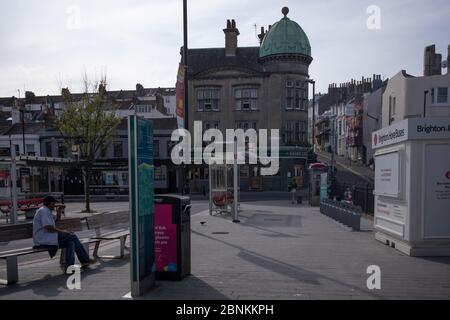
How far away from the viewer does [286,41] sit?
3600 cm

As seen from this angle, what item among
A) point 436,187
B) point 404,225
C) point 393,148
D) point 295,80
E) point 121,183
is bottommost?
point 121,183

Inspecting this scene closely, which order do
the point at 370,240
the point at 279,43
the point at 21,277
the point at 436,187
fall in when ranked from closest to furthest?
1. the point at 21,277
2. the point at 436,187
3. the point at 370,240
4. the point at 279,43

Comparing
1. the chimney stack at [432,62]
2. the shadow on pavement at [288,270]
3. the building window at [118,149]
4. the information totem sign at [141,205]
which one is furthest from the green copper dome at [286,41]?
the information totem sign at [141,205]

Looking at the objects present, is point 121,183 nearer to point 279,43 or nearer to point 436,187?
point 279,43

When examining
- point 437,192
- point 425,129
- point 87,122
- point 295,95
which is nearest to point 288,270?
point 437,192

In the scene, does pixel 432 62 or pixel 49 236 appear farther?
pixel 432 62

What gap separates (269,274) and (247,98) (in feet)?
105

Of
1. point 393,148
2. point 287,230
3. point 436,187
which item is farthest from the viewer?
point 287,230

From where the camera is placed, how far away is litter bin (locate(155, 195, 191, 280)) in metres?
6.20

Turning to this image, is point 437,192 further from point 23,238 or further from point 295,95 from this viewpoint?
point 295,95

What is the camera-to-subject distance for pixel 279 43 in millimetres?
36156

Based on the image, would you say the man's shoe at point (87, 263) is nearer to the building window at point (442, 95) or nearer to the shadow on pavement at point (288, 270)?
the shadow on pavement at point (288, 270)
